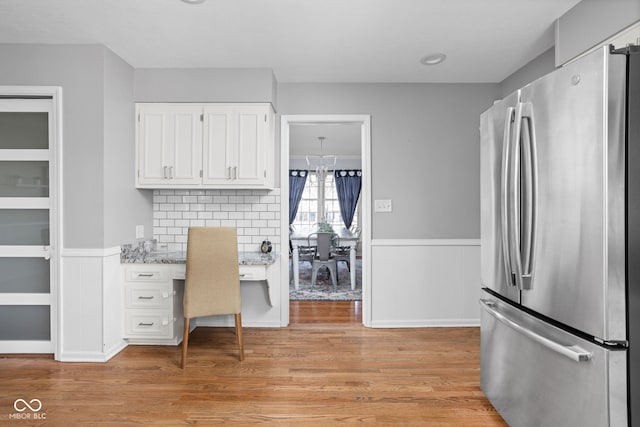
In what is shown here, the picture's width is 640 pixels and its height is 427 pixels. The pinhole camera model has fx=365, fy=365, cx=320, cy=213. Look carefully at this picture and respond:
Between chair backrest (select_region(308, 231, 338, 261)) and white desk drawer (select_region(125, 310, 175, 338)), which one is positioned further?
chair backrest (select_region(308, 231, 338, 261))

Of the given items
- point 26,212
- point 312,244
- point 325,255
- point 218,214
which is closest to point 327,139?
point 312,244

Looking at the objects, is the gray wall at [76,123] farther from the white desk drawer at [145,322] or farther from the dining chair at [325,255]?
the dining chair at [325,255]

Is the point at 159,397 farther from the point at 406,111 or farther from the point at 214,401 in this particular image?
the point at 406,111

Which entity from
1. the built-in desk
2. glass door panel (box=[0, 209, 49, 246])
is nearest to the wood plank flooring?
the built-in desk

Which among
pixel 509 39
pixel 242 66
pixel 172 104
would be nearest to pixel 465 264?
pixel 509 39

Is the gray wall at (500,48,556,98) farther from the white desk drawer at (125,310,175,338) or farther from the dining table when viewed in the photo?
the white desk drawer at (125,310,175,338)

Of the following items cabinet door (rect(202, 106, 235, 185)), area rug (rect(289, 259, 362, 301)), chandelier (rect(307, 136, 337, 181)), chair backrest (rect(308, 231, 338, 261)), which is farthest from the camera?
chandelier (rect(307, 136, 337, 181))

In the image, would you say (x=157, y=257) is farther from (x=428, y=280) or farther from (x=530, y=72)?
(x=530, y=72)

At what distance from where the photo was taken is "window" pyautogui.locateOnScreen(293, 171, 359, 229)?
8.58 m

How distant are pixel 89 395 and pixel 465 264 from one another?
3229 mm

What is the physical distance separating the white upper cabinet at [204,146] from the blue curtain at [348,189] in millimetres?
5341

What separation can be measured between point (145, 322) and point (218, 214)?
115 cm

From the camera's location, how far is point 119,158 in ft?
9.89

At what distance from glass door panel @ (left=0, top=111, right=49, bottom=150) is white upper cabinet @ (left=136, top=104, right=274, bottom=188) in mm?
677
